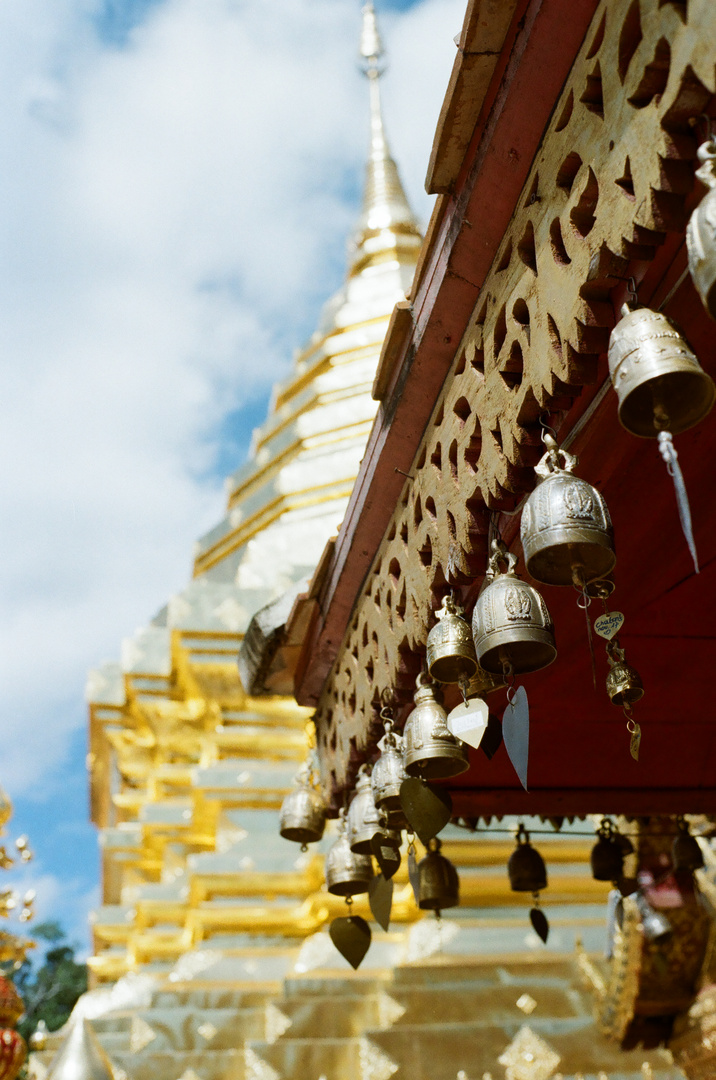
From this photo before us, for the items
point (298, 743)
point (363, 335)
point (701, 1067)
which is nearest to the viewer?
point (701, 1067)

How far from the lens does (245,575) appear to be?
8.78 metres

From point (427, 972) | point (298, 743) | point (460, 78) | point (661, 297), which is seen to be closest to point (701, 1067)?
point (427, 972)

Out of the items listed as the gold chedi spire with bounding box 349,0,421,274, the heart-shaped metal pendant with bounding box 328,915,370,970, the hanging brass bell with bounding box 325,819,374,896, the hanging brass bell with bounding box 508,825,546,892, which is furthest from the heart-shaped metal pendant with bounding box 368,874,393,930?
the gold chedi spire with bounding box 349,0,421,274

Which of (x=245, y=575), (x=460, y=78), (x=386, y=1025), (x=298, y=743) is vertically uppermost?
(x=245, y=575)

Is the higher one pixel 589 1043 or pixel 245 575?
pixel 245 575

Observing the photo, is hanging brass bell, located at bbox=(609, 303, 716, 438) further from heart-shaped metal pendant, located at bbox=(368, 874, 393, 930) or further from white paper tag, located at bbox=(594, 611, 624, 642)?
heart-shaped metal pendant, located at bbox=(368, 874, 393, 930)

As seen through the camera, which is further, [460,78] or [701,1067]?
[701,1067]

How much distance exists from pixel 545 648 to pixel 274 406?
1070 cm

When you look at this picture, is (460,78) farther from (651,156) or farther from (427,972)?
(427,972)

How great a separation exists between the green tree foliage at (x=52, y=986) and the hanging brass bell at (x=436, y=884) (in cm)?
1636

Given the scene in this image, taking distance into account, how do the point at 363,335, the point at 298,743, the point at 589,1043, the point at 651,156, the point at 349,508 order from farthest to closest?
the point at 363,335 < the point at 298,743 < the point at 589,1043 < the point at 349,508 < the point at 651,156

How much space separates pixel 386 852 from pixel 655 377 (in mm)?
2247

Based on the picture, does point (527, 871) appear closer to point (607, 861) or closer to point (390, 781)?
point (607, 861)

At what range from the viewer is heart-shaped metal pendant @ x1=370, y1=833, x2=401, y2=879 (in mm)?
3336
